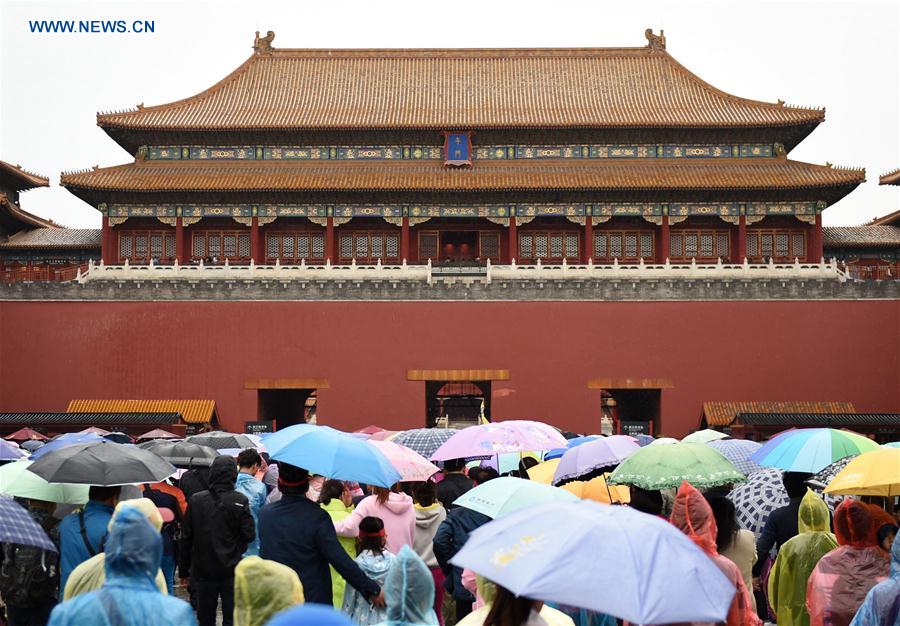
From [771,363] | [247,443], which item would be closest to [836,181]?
[771,363]

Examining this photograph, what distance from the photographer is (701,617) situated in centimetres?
346

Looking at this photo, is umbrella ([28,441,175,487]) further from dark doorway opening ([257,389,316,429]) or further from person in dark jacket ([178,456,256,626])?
dark doorway opening ([257,389,316,429])

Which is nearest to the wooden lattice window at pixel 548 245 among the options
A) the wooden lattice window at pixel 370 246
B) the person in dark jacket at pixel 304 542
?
the wooden lattice window at pixel 370 246

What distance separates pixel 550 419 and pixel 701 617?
21.1 metres

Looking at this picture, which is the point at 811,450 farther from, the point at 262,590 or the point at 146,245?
the point at 146,245

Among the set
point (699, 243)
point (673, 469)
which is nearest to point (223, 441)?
point (673, 469)

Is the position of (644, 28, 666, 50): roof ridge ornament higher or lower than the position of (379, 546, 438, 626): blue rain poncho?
higher

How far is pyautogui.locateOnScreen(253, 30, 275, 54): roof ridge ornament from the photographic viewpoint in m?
31.3

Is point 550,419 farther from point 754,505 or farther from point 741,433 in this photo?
point 754,505

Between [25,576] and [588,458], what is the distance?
449cm

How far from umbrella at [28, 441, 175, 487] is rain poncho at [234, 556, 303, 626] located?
285 cm

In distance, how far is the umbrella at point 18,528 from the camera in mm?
4902

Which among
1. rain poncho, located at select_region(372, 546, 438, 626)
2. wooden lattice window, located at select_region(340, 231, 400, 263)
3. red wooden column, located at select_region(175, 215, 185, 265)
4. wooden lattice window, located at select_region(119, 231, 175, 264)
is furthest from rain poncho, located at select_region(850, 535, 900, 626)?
wooden lattice window, located at select_region(119, 231, 175, 264)

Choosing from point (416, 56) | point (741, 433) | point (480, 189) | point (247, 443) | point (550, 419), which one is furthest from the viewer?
point (416, 56)
